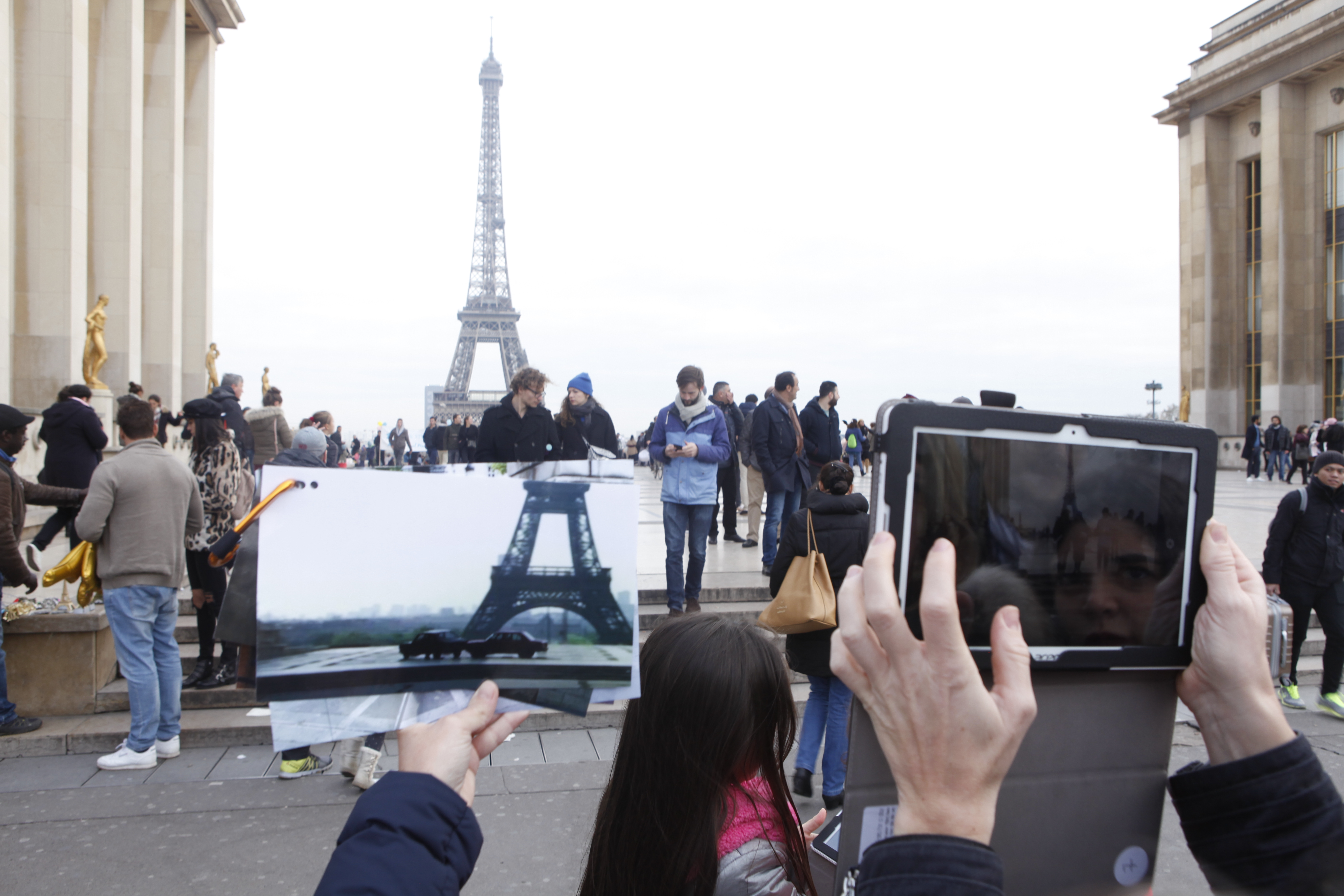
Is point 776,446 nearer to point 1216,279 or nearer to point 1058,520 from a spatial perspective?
point 1058,520

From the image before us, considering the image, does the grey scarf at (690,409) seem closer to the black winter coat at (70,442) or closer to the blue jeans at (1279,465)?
the black winter coat at (70,442)

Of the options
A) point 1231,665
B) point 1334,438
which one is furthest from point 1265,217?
point 1231,665

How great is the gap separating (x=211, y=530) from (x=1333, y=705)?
301 inches

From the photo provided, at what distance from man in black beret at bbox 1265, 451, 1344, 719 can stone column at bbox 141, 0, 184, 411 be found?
2493 centimetres

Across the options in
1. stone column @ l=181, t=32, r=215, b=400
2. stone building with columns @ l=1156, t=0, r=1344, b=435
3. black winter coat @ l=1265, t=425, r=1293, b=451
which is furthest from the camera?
stone building with columns @ l=1156, t=0, r=1344, b=435

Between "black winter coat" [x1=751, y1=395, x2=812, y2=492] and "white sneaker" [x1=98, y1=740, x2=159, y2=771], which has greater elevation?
"black winter coat" [x1=751, y1=395, x2=812, y2=492]

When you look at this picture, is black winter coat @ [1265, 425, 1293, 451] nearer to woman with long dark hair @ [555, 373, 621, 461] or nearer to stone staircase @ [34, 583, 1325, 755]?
stone staircase @ [34, 583, 1325, 755]

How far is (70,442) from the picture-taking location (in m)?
8.84

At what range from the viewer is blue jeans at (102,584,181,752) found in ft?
17.2

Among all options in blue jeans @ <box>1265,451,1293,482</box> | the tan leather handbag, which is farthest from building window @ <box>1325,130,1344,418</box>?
the tan leather handbag

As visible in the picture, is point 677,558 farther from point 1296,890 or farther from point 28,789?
point 1296,890

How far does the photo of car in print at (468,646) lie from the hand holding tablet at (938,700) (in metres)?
0.51

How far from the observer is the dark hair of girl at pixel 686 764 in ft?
5.44

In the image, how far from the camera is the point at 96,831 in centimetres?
448
